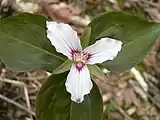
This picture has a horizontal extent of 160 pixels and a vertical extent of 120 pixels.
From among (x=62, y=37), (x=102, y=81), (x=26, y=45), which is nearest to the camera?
(x=62, y=37)

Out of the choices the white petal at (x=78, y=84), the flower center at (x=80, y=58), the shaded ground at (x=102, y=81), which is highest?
the flower center at (x=80, y=58)

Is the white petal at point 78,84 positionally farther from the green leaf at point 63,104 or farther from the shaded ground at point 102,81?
the shaded ground at point 102,81

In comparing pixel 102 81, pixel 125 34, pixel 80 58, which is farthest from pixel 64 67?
pixel 102 81

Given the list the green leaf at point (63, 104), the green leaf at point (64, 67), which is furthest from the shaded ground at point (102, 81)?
the green leaf at point (64, 67)

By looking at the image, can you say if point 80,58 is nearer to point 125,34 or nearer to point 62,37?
point 62,37

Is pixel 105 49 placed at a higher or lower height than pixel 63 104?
higher

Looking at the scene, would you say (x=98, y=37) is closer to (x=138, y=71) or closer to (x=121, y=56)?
(x=121, y=56)
